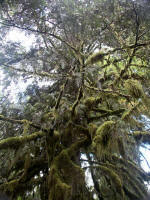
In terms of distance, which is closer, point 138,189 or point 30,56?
point 138,189

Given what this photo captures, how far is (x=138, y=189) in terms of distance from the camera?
133 inches

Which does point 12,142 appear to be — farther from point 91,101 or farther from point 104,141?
point 91,101

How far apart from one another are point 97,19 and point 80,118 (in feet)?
7.35

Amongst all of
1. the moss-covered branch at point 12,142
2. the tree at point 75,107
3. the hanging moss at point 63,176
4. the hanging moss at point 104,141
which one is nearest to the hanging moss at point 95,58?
the tree at point 75,107

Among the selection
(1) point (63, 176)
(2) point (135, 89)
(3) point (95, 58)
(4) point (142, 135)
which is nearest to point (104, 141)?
(1) point (63, 176)

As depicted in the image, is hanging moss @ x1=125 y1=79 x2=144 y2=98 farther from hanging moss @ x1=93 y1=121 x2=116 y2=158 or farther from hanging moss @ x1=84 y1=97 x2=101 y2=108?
hanging moss @ x1=84 y1=97 x2=101 y2=108

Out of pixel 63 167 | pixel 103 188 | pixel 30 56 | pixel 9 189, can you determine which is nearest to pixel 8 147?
pixel 9 189

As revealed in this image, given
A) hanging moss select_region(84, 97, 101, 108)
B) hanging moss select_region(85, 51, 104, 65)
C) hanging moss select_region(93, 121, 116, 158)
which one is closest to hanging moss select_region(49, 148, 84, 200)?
hanging moss select_region(93, 121, 116, 158)

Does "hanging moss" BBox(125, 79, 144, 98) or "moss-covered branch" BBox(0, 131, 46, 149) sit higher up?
"hanging moss" BBox(125, 79, 144, 98)

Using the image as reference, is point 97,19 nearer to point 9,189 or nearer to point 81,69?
point 81,69

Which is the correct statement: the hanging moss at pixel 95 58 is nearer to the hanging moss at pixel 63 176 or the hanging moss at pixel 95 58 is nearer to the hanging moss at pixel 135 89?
the hanging moss at pixel 135 89

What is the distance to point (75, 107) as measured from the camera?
9.91 ft

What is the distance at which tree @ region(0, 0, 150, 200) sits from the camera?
255cm

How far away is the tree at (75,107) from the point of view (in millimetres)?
2549
